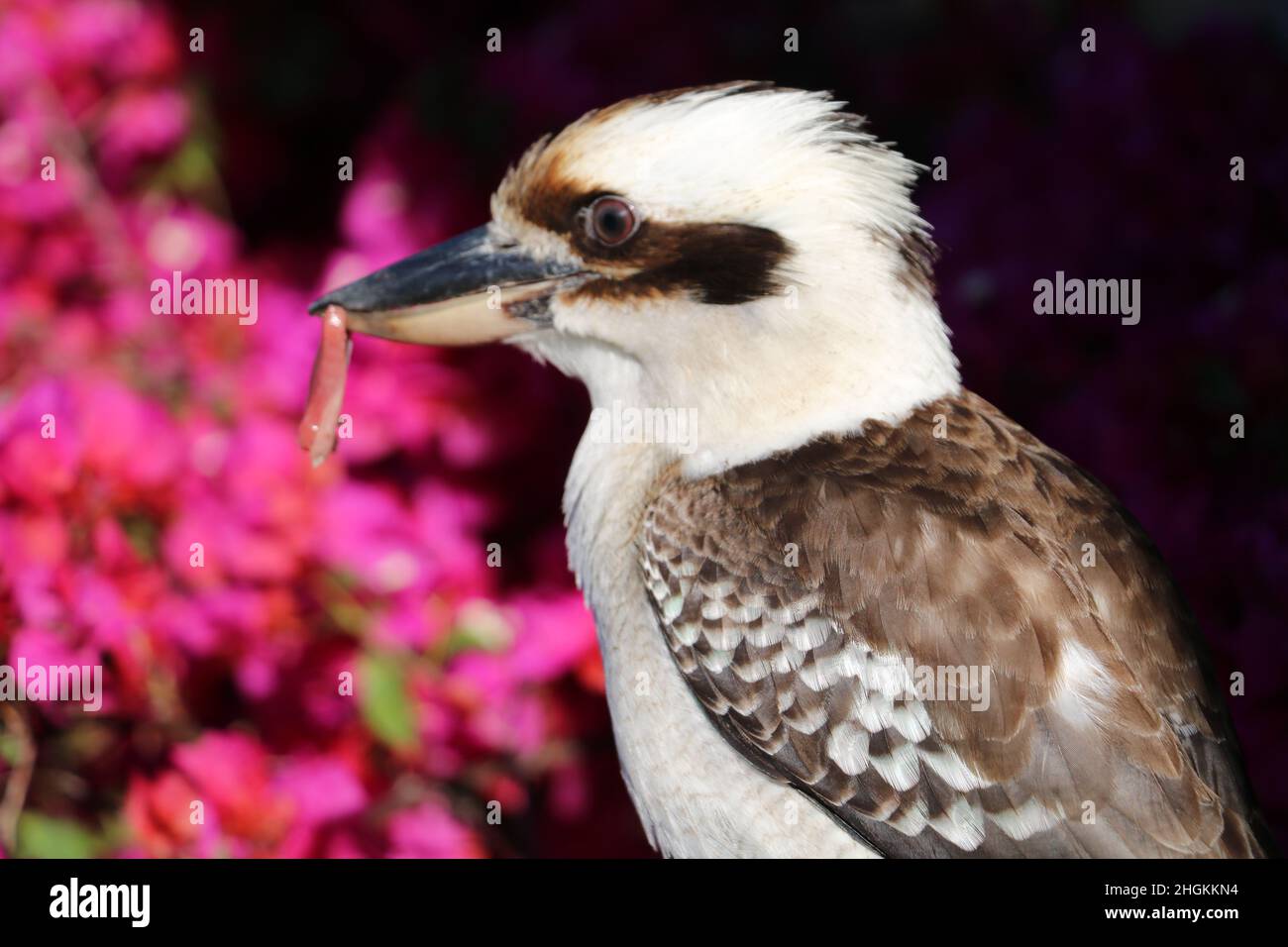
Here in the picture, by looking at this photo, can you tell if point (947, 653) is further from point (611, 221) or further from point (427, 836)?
point (427, 836)

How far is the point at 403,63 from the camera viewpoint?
281 cm

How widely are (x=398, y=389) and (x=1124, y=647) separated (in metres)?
1.14

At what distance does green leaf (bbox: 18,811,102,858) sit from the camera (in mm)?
1919

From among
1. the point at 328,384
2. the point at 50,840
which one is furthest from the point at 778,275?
the point at 50,840

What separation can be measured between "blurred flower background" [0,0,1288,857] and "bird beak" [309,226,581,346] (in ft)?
0.93

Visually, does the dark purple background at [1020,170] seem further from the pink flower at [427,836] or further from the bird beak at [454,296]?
the bird beak at [454,296]

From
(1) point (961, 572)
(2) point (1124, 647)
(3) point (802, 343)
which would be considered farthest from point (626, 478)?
(2) point (1124, 647)

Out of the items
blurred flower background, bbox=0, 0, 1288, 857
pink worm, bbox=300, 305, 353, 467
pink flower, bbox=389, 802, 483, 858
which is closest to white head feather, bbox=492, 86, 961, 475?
pink worm, bbox=300, 305, 353, 467

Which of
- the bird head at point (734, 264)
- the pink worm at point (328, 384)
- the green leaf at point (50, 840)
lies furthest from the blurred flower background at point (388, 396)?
the bird head at point (734, 264)

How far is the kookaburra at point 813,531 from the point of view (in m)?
1.59

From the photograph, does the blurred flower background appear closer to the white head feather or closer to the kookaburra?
the kookaburra

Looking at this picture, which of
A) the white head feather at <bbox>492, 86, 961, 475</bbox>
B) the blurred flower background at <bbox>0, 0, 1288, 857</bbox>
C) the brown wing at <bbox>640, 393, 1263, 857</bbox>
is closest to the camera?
the brown wing at <bbox>640, 393, 1263, 857</bbox>

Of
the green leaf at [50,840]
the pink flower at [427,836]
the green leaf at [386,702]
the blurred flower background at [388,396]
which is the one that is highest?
the blurred flower background at [388,396]

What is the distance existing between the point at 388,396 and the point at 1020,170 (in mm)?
1221
